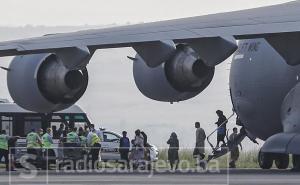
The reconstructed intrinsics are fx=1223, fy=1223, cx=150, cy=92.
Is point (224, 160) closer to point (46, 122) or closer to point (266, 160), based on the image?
point (266, 160)

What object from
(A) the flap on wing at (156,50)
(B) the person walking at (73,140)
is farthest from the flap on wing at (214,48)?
(B) the person walking at (73,140)

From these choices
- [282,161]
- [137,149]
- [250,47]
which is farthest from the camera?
[137,149]

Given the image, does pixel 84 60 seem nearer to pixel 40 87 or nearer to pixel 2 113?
pixel 40 87

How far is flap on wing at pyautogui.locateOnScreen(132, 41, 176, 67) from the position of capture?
68.3ft

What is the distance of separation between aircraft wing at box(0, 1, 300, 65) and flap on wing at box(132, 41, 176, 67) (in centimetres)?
11

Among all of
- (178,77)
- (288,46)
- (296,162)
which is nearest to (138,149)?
(296,162)

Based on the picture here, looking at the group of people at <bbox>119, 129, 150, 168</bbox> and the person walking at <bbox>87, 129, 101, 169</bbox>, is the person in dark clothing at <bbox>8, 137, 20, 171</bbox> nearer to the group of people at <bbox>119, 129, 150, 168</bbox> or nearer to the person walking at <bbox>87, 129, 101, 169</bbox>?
the person walking at <bbox>87, 129, 101, 169</bbox>

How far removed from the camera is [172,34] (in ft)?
68.7

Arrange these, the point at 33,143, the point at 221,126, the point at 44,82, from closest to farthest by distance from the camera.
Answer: the point at 44,82
the point at 221,126
the point at 33,143

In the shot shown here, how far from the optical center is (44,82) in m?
24.5

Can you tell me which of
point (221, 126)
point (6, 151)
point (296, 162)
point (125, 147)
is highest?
point (221, 126)

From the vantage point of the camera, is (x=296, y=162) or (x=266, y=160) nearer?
(x=296, y=162)

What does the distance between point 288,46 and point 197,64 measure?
3.46 meters

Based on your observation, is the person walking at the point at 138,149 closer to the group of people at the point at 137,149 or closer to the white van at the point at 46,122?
the group of people at the point at 137,149
